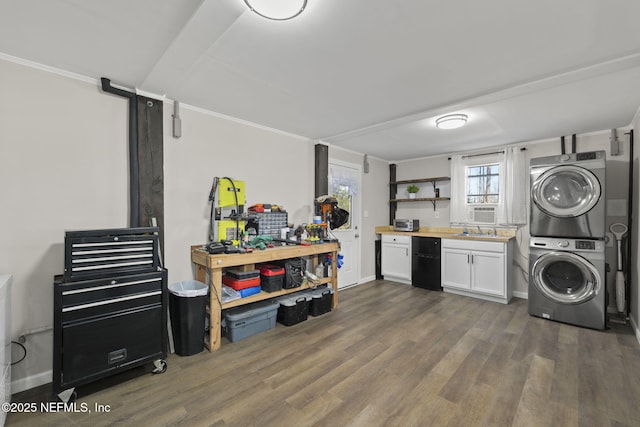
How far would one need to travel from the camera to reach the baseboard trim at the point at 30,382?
2.00 m

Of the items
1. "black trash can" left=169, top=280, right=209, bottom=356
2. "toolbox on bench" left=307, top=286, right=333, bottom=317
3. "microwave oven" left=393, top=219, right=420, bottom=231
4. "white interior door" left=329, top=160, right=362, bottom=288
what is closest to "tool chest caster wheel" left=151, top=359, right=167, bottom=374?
"black trash can" left=169, top=280, right=209, bottom=356

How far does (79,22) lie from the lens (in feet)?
5.43

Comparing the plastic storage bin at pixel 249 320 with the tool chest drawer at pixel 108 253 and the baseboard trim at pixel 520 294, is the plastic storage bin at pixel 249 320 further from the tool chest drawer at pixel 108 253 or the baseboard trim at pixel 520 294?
the baseboard trim at pixel 520 294

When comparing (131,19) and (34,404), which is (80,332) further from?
(131,19)

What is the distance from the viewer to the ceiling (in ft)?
5.03

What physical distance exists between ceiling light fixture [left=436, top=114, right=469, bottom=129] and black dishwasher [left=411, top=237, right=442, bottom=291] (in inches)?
77.6

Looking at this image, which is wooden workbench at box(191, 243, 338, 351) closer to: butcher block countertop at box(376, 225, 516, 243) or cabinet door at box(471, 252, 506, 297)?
butcher block countertop at box(376, 225, 516, 243)

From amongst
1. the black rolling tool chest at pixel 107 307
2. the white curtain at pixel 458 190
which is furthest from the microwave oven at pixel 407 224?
the black rolling tool chest at pixel 107 307

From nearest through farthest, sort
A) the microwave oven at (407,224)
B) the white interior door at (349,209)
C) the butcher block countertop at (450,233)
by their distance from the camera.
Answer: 1. the butcher block countertop at (450,233)
2. the white interior door at (349,209)
3. the microwave oven at (407,224)

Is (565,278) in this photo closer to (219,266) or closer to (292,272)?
(292,272)

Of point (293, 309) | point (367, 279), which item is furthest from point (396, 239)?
point (293, 309)

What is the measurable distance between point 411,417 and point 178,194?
2714mm

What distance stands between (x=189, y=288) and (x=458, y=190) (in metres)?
4.34

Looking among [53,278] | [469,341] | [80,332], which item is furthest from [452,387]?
[53,278]
